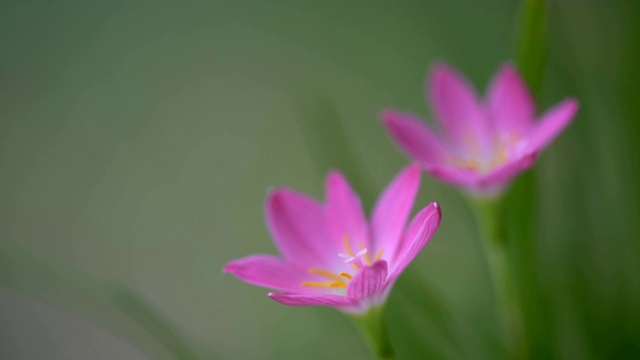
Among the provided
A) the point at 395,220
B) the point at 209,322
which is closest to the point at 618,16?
the point at 395,220

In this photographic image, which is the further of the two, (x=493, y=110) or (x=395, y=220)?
(x=493, y=110)

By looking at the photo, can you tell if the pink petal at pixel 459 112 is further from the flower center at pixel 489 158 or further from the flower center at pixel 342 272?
the flower center at pixel 342 272

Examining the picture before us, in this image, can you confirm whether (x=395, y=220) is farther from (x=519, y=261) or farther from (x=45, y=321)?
(x=45, y=321)

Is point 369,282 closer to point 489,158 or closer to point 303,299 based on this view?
point 303,299

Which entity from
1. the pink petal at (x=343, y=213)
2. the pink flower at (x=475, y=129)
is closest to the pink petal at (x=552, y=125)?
the pink flower at (x=475, y=129)

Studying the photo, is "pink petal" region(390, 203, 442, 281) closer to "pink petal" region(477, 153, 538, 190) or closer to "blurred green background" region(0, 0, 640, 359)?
"pink petal" region(477, 153, 538, 190)

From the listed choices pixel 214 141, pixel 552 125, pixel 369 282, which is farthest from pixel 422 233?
pixel 214 141
